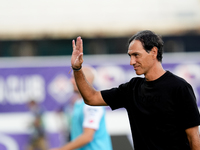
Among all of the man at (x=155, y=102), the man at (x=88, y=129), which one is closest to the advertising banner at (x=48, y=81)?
the man at (x=88, y=129)

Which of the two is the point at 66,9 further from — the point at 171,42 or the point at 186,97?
the point at 186,97

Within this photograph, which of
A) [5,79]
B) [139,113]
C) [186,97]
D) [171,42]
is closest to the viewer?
[186,97]

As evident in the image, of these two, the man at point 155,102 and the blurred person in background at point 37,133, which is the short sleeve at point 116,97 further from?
the blurred person in background at point 37,133

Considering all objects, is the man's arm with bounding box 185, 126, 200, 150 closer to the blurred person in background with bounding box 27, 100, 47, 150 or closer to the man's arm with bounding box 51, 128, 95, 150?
the man's arm with bounding box 51, 128, 95, 150

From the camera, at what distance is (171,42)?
14156 millimetres

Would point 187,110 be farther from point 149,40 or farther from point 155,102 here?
point 149,40

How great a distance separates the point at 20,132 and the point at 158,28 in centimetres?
813

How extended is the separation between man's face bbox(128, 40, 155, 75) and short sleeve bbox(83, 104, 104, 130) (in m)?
0.99

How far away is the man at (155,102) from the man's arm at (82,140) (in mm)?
768

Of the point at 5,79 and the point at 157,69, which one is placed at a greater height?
the point at 157,69

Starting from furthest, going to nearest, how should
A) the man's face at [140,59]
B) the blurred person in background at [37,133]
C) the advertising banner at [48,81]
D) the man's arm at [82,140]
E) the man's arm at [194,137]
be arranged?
the advertising banner at [48,81], the blurred person in background at [37,133], the man's arm at [82,140], the man's face at [140,59], the man's arm at [194,137]

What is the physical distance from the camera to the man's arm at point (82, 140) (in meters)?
2.98

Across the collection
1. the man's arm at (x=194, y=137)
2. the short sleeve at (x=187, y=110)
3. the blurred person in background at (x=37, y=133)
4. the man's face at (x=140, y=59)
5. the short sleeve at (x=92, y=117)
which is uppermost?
the man's face at (x=140, y=59)

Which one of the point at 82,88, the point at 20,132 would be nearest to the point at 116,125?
the point at 20,132
